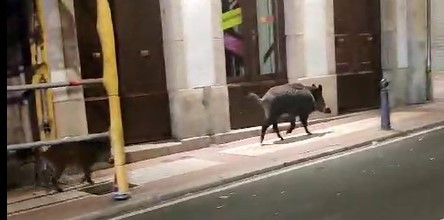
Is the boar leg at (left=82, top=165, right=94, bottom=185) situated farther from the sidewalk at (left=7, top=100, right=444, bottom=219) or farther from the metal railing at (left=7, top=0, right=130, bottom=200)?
the metal railing at (left=7, top=0, right=130, bottom=200)

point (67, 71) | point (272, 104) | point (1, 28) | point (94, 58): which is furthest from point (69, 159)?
point (1, 28)

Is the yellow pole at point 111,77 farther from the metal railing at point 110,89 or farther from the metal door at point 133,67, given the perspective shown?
the metal door at point 133,67

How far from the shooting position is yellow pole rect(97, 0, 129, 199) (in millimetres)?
6805

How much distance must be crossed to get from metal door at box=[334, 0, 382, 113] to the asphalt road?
4.70m

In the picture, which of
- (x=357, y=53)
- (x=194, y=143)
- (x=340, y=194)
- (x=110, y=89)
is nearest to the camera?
(x=340, y=194)

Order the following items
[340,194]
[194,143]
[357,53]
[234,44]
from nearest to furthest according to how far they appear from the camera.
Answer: [340,194] < [194,143] < [234,44] < [357,53]

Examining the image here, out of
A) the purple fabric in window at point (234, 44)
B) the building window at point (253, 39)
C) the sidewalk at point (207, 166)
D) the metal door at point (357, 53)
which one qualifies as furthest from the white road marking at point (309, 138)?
the purple fabric in window at point (234, 44)

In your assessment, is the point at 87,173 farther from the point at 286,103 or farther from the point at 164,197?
the point at 286,103

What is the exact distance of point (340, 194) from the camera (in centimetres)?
664

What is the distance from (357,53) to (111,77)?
316 inches

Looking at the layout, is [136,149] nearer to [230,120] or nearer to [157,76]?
[157,76]

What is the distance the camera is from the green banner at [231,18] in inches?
441

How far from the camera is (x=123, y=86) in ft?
32.6

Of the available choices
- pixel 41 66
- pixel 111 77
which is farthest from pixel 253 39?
pixel 111 77
